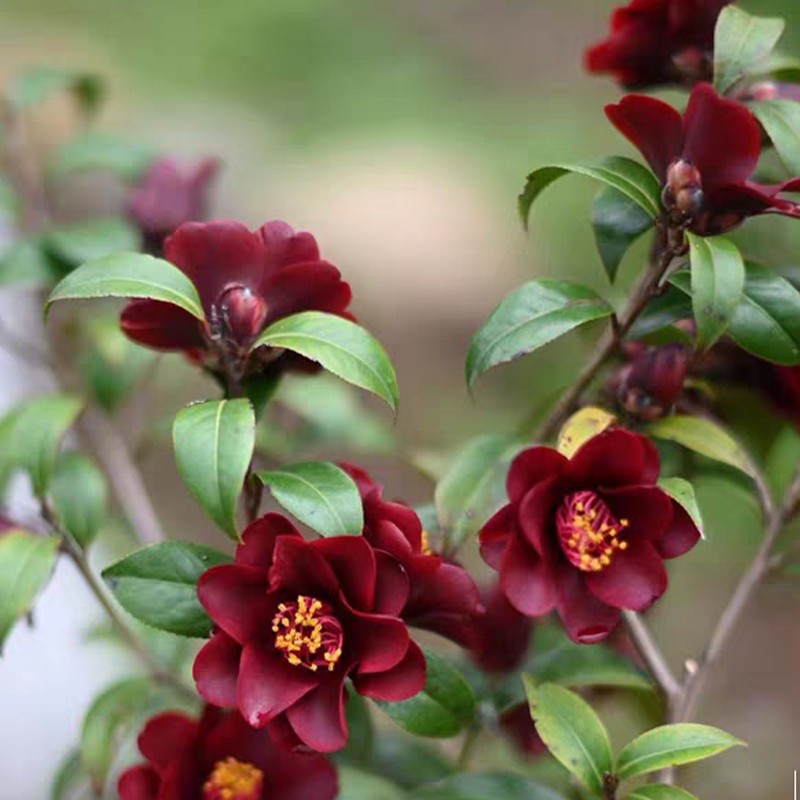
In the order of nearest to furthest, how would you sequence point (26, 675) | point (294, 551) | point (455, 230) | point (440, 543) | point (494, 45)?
point (294, 551), point (440, 543), point (26, 675), point (455, 230), point (494, 45)

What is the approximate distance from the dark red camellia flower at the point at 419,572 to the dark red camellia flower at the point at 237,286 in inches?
4.1

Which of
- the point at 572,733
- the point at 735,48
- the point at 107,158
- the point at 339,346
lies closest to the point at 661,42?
the point at 735,48

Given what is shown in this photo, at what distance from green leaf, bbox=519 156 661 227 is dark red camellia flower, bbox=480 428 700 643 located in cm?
14

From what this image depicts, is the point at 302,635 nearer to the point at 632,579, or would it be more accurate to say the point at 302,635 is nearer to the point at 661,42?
the point at 632,579

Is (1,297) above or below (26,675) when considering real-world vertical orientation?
above

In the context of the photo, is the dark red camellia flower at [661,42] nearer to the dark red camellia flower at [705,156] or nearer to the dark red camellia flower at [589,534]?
the dark red camellia flower at [705,156]

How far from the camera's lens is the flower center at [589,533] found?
77cm

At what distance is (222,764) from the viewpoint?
0.83 metres

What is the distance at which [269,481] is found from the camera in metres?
0.77

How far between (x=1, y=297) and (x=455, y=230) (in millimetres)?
1352

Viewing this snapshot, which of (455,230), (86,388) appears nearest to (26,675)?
(86,388)

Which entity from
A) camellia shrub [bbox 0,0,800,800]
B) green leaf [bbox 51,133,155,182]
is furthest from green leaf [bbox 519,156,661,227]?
green leaf [bbox 51,133,155,182]

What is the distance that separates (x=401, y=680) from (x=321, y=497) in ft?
0.36

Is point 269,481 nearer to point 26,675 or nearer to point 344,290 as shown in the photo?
point 344,290
